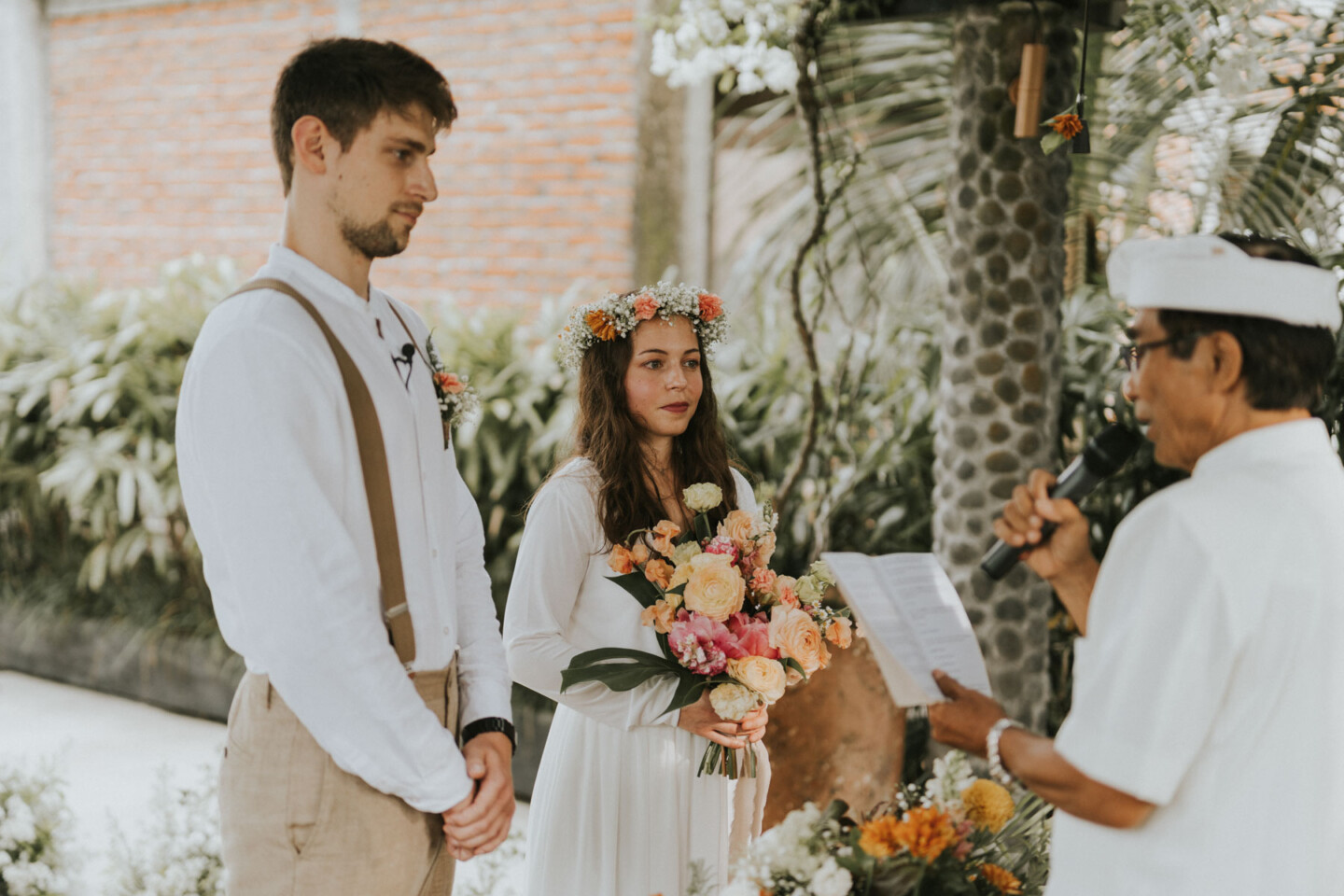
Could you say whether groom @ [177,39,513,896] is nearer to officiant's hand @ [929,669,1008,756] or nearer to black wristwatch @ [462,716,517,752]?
black wristwatch @ [462,716,517,752]

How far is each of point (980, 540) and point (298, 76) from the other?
2.62m

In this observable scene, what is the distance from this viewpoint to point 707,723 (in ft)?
8.04

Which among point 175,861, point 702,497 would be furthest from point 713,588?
point 175,861

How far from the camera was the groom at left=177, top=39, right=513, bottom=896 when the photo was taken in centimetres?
168

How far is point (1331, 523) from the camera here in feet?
4.61

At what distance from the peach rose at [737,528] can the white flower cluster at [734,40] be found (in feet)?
6.92

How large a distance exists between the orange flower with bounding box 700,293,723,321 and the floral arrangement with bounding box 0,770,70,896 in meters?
2.54

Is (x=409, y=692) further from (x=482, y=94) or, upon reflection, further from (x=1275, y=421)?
(x=482, y=94)

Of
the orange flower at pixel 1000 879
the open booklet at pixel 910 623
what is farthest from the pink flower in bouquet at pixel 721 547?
the orange flower at pixel 1000 879

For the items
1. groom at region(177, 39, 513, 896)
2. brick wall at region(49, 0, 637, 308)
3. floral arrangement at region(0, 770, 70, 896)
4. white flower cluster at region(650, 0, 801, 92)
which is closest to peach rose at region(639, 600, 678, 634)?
groom at region(177, 39, 513, 896)

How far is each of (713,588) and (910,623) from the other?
0.56 meters

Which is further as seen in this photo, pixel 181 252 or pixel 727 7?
pixel 181 252

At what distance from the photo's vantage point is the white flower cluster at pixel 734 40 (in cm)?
396

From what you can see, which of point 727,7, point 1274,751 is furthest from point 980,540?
point 1274,751
